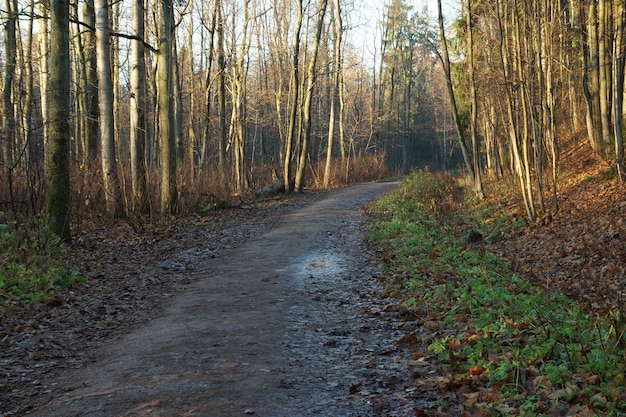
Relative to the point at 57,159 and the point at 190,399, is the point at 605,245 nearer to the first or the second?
the point at 190,399

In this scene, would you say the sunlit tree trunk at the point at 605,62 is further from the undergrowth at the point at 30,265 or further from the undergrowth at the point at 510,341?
the undergrowth at the point at 30,265

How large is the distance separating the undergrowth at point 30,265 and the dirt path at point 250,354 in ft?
6.13

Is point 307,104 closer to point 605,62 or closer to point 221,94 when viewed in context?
point 221,94

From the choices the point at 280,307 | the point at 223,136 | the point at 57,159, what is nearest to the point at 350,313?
the point at 280,307

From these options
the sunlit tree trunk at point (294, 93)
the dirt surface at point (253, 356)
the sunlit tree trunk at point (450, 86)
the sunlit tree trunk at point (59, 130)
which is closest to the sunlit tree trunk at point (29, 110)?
the sunlit tree trunk at point (59, 130)

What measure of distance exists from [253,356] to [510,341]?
2.59m

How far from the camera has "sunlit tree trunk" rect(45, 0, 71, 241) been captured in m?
10.6

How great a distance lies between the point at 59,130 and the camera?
10625 mm

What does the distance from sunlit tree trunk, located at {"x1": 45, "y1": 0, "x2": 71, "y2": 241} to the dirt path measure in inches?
118

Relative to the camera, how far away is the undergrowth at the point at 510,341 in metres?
4.00

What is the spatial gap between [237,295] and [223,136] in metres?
16.7

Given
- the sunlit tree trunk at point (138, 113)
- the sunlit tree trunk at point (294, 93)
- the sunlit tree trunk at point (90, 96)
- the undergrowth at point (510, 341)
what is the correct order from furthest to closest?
1. the sunlit tree trunk at point (294, 93)
2. the sunlit tree trunk at point (90, 96)
3. the sunlit tree trunk at point (138, 113)
4. the undergrowth at point (510, 341)

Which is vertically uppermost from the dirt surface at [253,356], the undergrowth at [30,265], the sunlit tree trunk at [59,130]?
the sunlit tree trunk at [59,130]

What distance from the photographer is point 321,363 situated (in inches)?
224
